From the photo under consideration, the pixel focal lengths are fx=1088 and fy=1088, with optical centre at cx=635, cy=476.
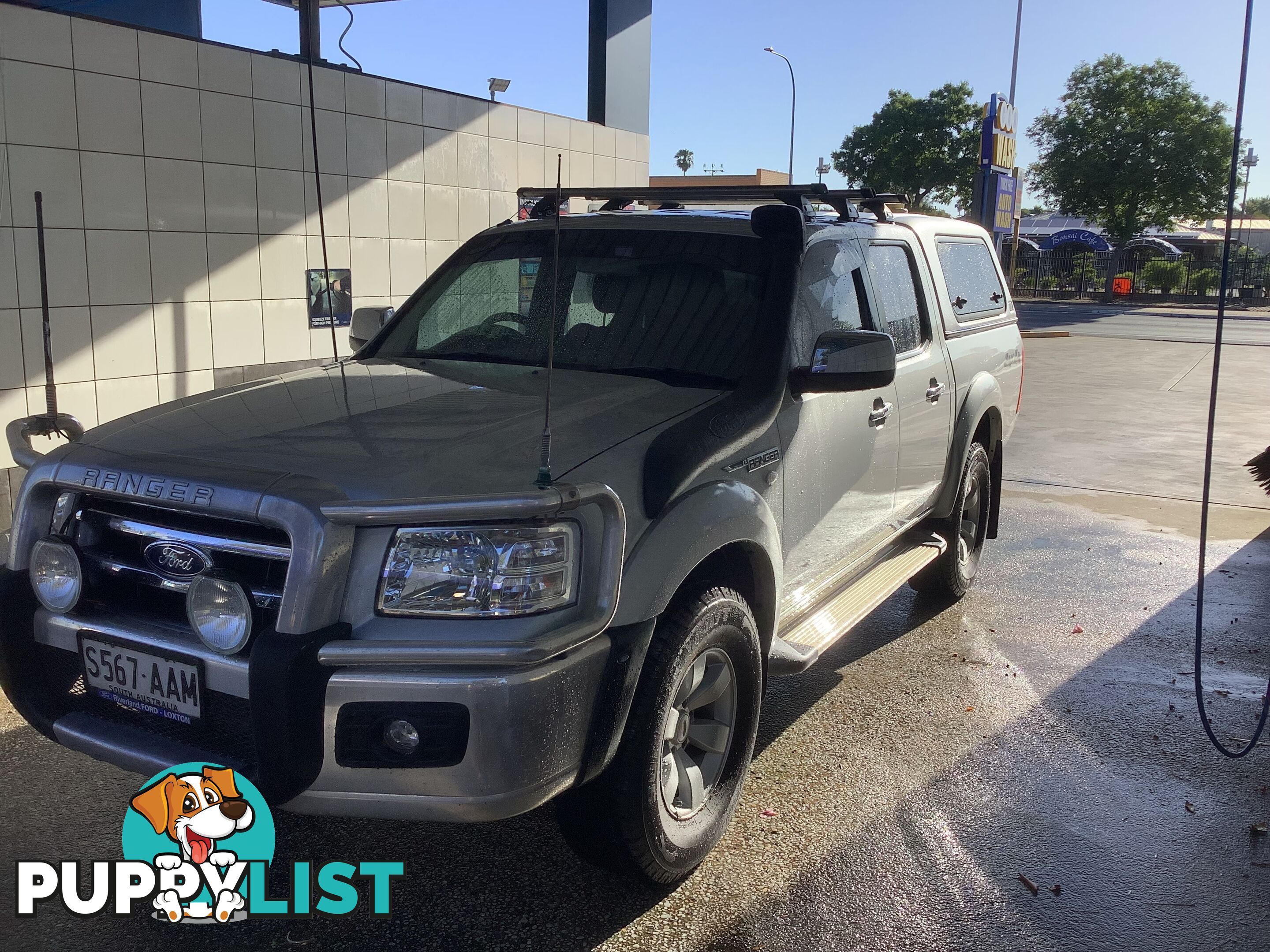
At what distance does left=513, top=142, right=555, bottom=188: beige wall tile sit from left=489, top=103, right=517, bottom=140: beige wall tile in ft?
0.56

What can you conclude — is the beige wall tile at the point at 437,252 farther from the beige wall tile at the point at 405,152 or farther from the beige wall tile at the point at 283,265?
the beige wall tile at the point at 283,265

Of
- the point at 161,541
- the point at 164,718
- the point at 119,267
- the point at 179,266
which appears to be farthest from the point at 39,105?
the point at 164,718

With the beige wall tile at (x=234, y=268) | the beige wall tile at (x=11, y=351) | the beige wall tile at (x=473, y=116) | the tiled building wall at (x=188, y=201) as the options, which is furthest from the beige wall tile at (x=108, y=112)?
the beige wall tile at (x=473, y=116)

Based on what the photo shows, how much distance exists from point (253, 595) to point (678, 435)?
1138 mm

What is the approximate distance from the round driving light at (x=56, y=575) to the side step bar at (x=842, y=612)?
1.99 m

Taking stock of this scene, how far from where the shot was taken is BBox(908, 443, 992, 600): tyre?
5.43m

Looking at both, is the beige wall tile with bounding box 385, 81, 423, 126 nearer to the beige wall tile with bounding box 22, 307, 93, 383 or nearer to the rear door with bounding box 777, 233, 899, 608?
the beige wall tile with bounding box 22, 307, 93, 383

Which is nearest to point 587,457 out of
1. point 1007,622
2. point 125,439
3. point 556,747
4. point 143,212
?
point 556,747

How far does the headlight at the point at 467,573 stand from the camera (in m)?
2.43

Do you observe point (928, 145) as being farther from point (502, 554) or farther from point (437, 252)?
point (502, 554)

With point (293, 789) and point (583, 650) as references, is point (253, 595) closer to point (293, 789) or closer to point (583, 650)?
point (293, 789)

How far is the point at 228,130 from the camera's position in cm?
718

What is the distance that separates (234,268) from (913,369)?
4.81 metres

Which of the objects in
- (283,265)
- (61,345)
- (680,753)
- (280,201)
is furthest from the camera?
(283,265)
